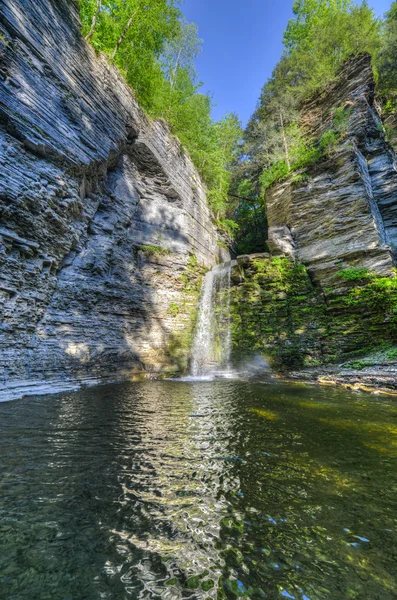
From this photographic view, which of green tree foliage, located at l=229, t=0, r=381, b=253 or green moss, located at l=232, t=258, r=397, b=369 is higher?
green tree foliage, located at l=229, t=0, r=381, b=253

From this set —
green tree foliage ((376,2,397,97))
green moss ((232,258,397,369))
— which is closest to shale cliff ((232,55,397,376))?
green moss ((232,258,397,369))

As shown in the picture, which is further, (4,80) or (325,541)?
(4,80)

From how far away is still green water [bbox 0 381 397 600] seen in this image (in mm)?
1337

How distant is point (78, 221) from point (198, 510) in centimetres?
1018

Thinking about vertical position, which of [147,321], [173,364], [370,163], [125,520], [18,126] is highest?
[370,163]

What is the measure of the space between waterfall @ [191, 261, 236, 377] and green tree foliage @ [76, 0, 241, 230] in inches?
369

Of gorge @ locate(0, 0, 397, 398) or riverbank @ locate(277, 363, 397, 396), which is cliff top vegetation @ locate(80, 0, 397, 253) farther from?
riverbank @ locate(277, 363, 397, 396)

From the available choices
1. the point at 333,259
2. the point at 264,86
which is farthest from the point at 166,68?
the point at 333,259

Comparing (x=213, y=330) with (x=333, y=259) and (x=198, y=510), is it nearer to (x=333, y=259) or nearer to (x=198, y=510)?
(x=333, y=259)

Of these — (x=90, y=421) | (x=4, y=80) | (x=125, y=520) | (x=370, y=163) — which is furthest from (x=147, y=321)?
(x=370, y=163)

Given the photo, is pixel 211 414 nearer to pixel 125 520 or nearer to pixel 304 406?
pixel 304 406

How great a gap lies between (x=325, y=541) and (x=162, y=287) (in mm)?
11960

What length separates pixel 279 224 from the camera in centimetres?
1554

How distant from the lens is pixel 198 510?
78.0 inches
